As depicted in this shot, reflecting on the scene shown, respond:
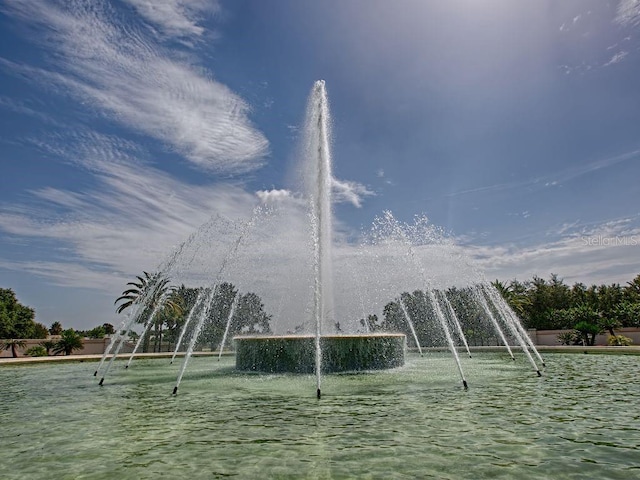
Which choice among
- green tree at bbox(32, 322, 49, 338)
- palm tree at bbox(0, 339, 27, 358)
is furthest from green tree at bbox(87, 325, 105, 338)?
palm tree at bbox(0, 339, 27, 358)

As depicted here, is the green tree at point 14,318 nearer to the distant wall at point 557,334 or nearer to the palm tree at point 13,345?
the palm tree at point 13,345

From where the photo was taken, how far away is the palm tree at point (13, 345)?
119 ft

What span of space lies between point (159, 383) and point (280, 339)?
4.95 m

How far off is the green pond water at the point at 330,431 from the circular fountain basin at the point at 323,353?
11.6 feet

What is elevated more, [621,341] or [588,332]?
[588,332]

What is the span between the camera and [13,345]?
120 feet

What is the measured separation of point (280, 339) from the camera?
56.8 ft

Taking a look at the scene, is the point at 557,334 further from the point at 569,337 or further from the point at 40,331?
the point at 40,331

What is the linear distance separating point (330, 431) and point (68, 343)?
117 ft

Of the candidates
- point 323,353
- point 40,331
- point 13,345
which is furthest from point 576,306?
point 40,331

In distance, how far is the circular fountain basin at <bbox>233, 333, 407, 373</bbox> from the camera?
16.9 metres

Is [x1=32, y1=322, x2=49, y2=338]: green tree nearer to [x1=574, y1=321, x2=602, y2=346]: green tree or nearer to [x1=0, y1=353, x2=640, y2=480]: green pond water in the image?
[x1=0, y1=353, x2=640, y2=480]: green pond water

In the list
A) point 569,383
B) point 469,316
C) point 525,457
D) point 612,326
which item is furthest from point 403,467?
point 469,316

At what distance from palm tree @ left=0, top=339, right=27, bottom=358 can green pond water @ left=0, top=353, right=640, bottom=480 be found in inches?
1137
